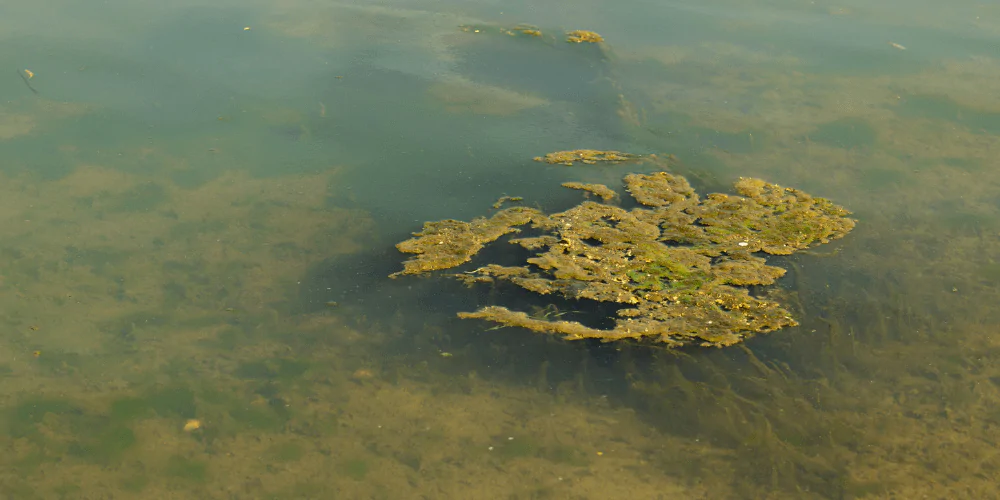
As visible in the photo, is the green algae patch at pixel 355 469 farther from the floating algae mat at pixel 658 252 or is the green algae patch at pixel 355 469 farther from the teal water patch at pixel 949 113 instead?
the teal water patch at pixel 949 113

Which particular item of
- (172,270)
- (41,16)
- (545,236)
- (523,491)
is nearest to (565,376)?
(523,491)

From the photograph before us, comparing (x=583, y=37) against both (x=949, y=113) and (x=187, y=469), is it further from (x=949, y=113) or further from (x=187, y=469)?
(x=187, y=469)

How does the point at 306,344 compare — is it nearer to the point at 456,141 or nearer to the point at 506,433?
the point at 506,433

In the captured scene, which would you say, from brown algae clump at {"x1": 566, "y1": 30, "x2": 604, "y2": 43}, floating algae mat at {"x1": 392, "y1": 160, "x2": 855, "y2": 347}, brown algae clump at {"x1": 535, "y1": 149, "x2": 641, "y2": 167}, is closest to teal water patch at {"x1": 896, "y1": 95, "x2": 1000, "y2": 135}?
floating algae mat at {"x1": 392, "y1": 160, "x2": 855, "y2": 347}

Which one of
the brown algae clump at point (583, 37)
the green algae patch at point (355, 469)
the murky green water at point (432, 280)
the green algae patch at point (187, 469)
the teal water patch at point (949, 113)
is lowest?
the green algae patch at point (187, 469)

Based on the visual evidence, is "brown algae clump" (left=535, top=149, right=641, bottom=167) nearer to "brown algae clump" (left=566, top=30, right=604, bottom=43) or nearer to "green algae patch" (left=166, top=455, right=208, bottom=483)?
"brown algae clump" (left=566, top=30, right=604, bottom=43)

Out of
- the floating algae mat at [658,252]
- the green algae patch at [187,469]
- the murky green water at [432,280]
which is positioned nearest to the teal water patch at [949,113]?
the murky green water at [432,280]

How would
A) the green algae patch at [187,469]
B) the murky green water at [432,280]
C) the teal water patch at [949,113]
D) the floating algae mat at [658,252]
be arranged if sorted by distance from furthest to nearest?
the teal water patch at [949,113] → the floating algae mat at [658,252] → the murky green water at [432,280] → the green algae patch at [187,469]
